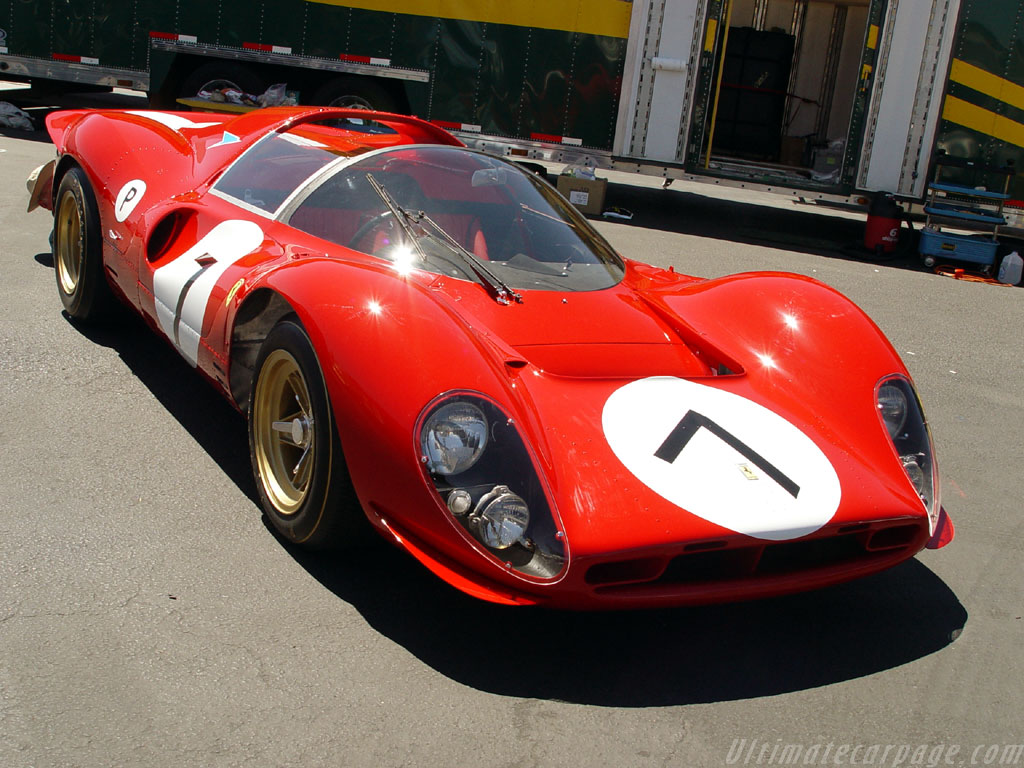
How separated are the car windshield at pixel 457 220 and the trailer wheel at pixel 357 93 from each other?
23.9 ft

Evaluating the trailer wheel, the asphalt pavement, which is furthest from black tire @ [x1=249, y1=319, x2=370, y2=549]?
the trailer wheel

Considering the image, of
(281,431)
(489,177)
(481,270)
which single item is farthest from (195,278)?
(489,177)

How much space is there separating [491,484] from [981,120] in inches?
351

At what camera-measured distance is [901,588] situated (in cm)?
316

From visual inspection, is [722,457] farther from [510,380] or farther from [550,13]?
[550,13]

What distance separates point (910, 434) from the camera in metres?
3.08

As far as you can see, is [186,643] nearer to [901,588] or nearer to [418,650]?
[418,650]

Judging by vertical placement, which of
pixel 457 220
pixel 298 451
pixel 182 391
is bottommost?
pixel 182 391

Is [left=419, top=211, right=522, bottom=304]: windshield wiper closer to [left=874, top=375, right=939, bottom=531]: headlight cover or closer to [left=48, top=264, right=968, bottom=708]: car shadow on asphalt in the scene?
[left=48, top=264, right=968, bottom=708]: car shadow on asphalt

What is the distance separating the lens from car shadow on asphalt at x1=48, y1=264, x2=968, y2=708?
2529 mm

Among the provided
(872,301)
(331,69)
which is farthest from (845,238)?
(331,69)

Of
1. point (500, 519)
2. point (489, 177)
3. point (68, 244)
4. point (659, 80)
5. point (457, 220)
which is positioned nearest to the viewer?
point (500, 519)

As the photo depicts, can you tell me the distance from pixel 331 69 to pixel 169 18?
1785mm

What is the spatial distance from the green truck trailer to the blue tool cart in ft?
0.46
